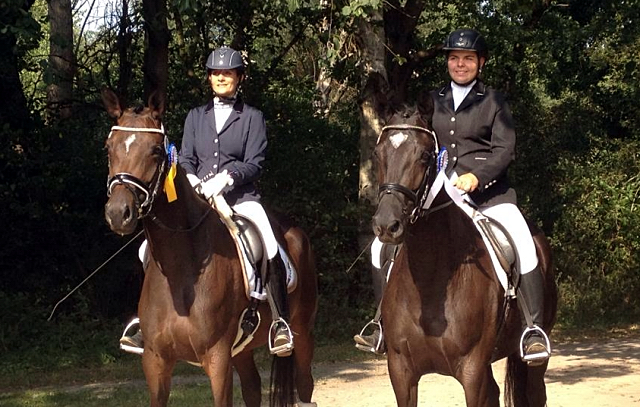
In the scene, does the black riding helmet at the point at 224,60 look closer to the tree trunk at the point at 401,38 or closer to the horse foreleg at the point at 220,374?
the horse foreleg at the point at 220,374

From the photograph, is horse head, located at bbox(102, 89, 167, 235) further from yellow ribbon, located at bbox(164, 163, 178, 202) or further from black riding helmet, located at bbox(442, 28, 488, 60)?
black riding helmet, located at bbox(442, 28, 488, 60)

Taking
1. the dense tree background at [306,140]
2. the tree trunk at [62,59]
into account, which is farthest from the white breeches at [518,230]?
the tree trunk at [62,59]

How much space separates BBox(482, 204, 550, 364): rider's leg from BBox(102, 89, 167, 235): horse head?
2272mm

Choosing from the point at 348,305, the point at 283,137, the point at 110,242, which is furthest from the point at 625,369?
the point at 110,242

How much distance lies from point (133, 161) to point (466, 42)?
233 cm

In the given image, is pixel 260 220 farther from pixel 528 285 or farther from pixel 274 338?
pixel 528 285

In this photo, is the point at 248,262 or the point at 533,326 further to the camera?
the point at 248,262

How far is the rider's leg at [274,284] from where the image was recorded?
23.5 ft

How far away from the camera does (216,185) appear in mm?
6848

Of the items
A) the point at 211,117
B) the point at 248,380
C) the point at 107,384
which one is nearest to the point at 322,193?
the point at 107,384

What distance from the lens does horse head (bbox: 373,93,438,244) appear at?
5199 millimetres

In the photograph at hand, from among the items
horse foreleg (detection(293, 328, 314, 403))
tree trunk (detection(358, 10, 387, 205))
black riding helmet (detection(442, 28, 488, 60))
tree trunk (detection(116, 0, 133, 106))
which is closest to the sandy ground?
horse foreleg (detection(293, 328, 314, 403))

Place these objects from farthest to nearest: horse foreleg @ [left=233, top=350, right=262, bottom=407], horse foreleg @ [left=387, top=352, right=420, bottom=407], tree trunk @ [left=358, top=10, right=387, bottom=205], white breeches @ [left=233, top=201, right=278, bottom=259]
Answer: tree trunk @ [left=358, top=10, right=387, bottom=205] → horse foreleg @ [left=233, top=350, right=262, bottom=407] → white breeches @ [left=233, top=201, right=278, bottom=259] → horse foreleg @ [left=387, top=352, right=420, bottom=407]

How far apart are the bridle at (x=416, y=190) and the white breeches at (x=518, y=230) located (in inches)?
42.5
